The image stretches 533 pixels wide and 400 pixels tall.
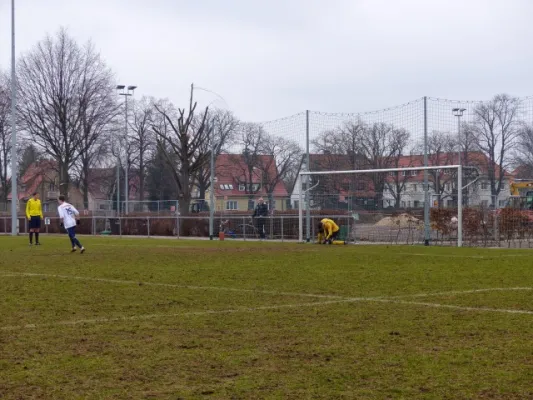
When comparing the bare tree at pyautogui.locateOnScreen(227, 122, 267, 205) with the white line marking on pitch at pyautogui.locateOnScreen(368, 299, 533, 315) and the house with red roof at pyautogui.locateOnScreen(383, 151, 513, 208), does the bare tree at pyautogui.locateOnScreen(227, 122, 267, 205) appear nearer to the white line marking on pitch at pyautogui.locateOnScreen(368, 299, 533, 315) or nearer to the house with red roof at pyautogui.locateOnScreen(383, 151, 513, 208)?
the house with red roof at pyautogui.locateOnScreen(383, 151, 513, 208)

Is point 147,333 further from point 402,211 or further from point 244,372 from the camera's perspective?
point 402,211

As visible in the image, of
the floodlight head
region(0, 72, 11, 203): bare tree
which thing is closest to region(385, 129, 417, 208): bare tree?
the floodlight head

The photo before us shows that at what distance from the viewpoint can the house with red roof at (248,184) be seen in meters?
35.8

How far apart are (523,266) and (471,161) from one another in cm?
1539

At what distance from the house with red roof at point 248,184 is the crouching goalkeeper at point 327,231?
A: 5.04m

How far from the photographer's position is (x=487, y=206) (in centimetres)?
2842

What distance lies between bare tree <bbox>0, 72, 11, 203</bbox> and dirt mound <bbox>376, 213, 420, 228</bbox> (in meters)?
42.7

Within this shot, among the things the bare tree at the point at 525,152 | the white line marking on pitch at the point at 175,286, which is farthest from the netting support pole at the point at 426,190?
the white line marking on pitch at the point at 175,286

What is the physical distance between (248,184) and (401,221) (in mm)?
14169

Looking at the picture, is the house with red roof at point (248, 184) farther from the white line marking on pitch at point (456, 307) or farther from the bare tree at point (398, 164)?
the white line marking on pitch at point (456, 307)

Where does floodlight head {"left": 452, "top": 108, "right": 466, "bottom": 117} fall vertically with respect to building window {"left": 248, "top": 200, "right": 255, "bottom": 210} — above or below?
above

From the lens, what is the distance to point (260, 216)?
3384cm

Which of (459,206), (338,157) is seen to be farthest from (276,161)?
(459,206)

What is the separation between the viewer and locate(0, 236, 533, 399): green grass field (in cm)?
569
